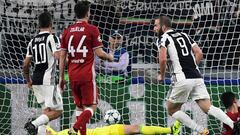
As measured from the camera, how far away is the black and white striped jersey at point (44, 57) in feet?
26.6

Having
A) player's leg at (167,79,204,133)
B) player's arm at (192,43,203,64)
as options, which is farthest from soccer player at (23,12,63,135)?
player's arm at (192,43,203,64)

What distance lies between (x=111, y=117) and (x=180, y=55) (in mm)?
1386

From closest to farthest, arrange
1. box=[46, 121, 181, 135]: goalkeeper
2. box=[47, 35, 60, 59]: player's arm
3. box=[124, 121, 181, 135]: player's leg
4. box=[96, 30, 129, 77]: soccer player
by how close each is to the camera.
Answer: box=[47, 35, 60, 59]: player's arm, box=[46, 121, 181, 135]: goalkeeper, box=[124, 121, 181, 135]: player's leg, box=[96, 30, 129, 77]: soccer player

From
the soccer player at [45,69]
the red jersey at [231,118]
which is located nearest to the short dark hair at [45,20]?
the soccer player at [45,69]

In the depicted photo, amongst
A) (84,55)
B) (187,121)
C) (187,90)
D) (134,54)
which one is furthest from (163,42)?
(134,54)

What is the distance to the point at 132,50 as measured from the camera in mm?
10430

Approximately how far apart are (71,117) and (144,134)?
151 cm

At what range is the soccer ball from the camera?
349 inches

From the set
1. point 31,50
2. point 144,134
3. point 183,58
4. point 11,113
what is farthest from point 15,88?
point 183,58

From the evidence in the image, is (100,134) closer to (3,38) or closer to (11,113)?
(11,113)

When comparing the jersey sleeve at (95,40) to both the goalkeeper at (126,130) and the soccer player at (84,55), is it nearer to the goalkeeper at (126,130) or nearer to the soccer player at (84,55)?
the soccer player at (84,55)

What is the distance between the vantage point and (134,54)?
34.2 feet

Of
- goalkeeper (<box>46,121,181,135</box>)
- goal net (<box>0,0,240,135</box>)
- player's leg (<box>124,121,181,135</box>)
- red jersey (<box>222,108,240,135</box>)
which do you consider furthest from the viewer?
goal net (<box>0,0,240,135</box>)

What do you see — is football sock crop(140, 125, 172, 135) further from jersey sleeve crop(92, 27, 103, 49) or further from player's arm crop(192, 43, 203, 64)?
jersey sleeve crop(92, 27, 103, 49)
